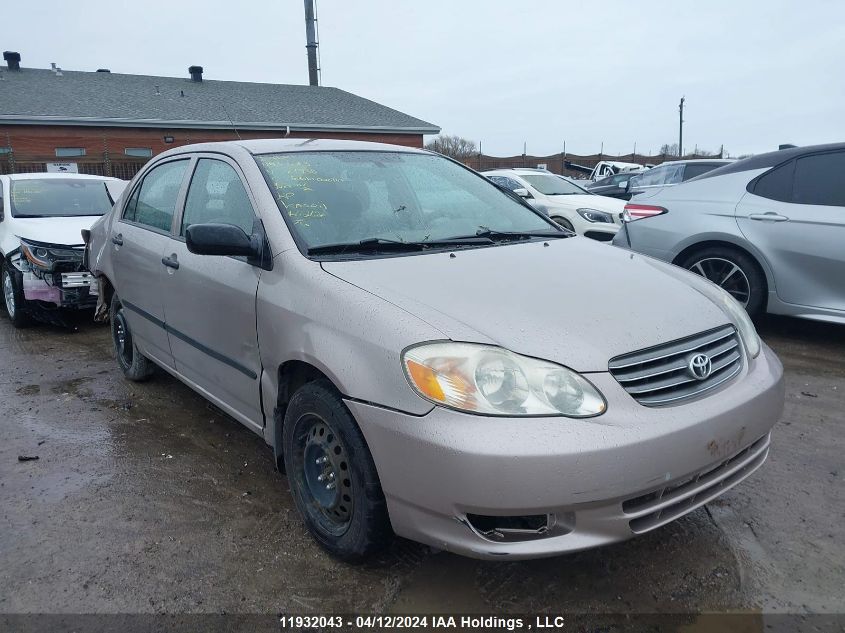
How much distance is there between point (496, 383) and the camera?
2100 millimetres

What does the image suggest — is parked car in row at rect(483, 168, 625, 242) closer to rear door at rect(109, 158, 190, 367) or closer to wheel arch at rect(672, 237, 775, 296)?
wheel arch at rect(672, 237, 775, 296)

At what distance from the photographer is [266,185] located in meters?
3.06

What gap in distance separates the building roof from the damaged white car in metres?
14.6

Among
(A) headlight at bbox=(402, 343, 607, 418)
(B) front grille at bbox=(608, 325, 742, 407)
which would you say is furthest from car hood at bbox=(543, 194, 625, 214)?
(A) headlight at bbox=(402, 343, 607, 418)

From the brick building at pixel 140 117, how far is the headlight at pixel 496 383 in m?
18.7

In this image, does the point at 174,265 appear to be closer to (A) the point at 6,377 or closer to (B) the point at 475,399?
(B) the point at 475,399

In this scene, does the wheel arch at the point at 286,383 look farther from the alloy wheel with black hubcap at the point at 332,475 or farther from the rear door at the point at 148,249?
the rear door at the point at 148,249

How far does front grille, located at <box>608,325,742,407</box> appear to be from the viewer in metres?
2.18

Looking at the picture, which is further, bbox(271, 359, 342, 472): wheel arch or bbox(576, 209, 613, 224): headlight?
bbox(576, 209, 613, 224): headlight

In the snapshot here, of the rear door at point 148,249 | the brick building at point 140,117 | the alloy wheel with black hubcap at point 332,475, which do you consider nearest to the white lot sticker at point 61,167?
the brick building at point 140,117

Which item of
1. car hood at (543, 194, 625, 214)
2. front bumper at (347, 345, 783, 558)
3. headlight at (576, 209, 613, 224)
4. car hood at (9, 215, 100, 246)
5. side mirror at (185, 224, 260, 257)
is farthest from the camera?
car hood at (543, 194, 625, 214)

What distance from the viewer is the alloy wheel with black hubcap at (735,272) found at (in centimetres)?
534

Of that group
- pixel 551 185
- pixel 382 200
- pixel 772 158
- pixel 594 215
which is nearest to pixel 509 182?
pixel 551 185

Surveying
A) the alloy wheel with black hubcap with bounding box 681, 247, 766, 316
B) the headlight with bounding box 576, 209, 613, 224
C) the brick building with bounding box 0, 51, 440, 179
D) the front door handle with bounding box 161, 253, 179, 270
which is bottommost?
the alloy wheel with black hubcap with bounding box 681, 247, 766, 316
